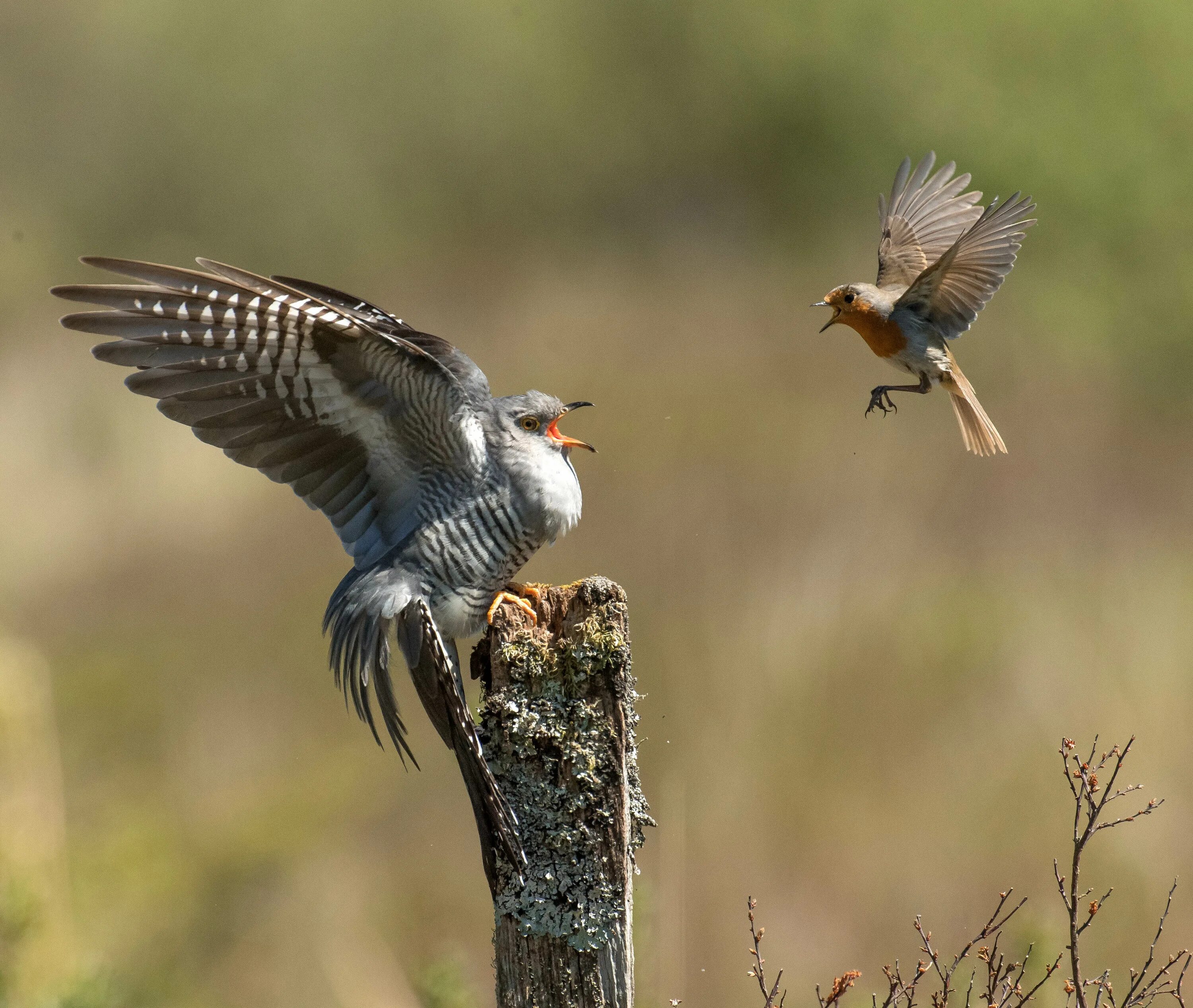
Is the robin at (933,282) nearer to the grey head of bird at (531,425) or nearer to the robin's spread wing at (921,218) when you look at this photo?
the robin's spread wing at (921,218)

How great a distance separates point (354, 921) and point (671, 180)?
31.7 feet

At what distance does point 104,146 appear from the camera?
13.5 metres

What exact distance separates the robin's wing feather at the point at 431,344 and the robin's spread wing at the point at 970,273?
155 cm

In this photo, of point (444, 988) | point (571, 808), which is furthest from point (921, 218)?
point (444, 988)

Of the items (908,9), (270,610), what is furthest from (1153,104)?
(270,610)

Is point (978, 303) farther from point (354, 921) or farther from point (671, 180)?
point (671, 180)

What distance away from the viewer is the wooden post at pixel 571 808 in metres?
2.61

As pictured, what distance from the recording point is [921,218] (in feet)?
15.6

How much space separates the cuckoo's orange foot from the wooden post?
222 millimetres

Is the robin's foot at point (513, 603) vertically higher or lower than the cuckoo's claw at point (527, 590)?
lower

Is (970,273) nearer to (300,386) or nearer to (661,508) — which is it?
(300,386)

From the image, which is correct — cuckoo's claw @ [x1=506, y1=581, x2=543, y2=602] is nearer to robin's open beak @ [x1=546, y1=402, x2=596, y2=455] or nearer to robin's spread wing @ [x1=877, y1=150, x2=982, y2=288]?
robin's open beak @ [x1=546, y1=402, x2=596, y2=455]

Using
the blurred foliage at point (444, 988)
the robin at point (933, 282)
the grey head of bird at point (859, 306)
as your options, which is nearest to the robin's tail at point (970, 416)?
the robin at point (933, 282)

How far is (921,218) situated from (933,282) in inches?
35.3
